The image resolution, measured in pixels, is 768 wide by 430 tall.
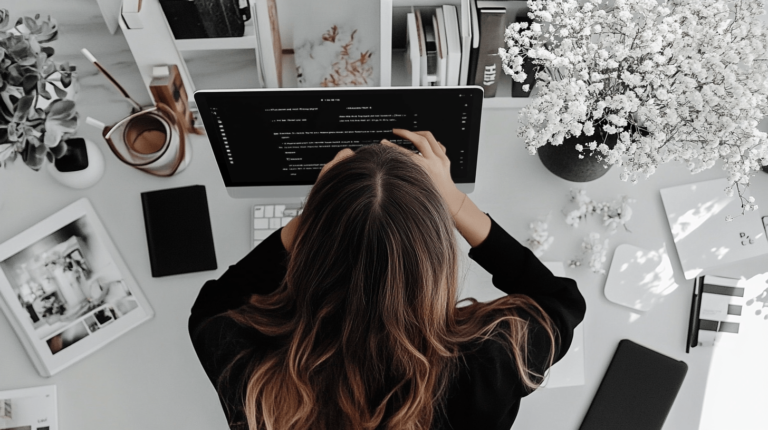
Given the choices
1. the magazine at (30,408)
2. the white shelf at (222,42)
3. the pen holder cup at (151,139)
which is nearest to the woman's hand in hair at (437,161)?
the white shelf at (222,42)

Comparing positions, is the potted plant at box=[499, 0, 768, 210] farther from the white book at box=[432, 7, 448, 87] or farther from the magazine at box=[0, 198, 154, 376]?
the magazine at box=[0, 198, 154, 376]

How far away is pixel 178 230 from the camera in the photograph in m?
1.09

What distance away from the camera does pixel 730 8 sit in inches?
32.0

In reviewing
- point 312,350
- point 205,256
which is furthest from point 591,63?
point 205,256

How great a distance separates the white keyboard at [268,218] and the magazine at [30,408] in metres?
0.48

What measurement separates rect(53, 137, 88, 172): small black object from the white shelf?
0.29 m

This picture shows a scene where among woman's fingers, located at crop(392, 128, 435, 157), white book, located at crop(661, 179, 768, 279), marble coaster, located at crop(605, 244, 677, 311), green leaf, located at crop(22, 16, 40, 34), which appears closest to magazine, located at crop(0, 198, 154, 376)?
green leaf, located at crop(22, 16, 40, 34)

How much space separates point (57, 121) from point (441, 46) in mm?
679

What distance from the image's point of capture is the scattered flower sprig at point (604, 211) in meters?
1.10

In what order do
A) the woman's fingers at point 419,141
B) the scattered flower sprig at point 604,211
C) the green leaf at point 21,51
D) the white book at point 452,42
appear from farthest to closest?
the scattered flower sprig at point 604,211 → the white book at point 452,42 → the woman's fingers at point 419,141 → the green leaf at point 21,51

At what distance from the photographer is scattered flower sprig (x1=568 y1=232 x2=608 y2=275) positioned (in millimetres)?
1081

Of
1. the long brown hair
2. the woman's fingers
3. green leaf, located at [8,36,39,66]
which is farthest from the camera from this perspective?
the woman's fingers

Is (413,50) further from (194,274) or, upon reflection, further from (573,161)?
(194,274)

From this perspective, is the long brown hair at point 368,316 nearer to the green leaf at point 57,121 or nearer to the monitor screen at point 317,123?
the monitor screen at point 317,123
